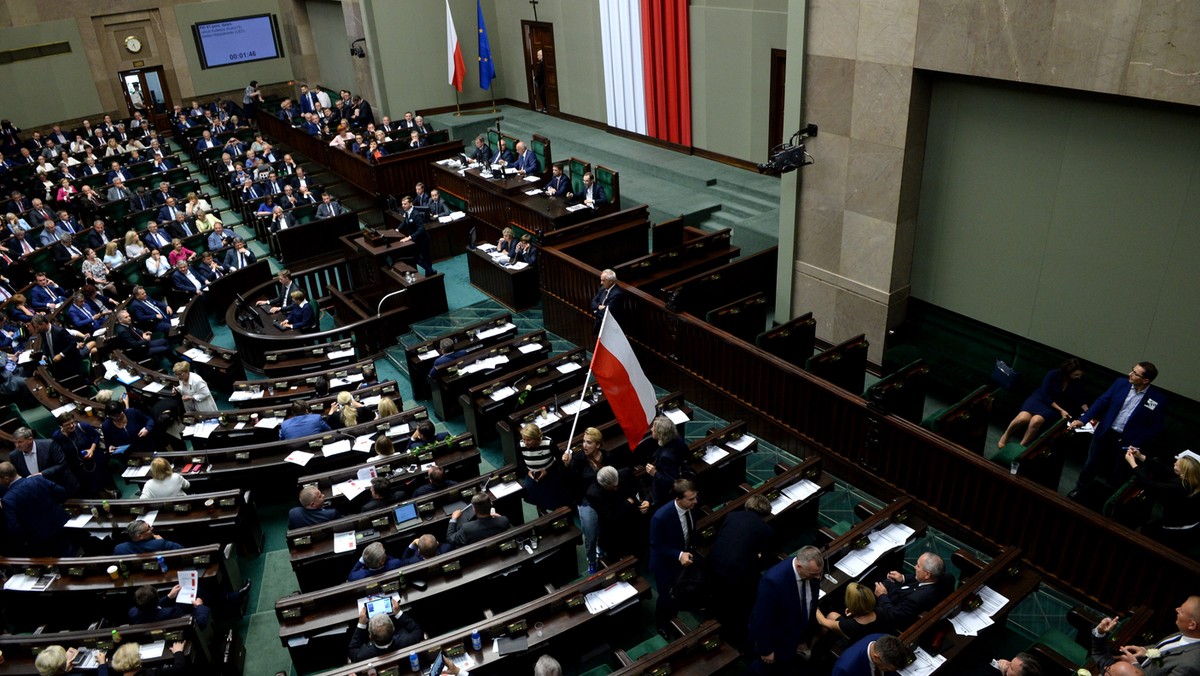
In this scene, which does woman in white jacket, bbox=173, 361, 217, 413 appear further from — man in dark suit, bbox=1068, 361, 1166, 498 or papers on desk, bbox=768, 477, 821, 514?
man in dark suit, bbox=1068, 361, 1166, 498

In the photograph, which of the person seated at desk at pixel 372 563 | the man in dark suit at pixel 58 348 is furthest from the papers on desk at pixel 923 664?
the man in dark suit at pixel 58 348

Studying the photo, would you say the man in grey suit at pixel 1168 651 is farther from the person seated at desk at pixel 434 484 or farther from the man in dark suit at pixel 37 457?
the man in dark suit at pixel 37 457

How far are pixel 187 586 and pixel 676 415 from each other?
4.38 m

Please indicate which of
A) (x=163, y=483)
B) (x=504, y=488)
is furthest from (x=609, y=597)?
(x=163, y=483)

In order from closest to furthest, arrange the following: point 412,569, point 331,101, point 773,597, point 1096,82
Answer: point 773,597
point 412,569
point 1096,82
point 331,101

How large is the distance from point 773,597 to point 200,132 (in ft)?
67.6

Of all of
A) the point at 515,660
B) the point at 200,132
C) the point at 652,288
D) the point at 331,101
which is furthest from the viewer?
the point at 331,101

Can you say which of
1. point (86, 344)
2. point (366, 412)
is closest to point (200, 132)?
point (86, 344)

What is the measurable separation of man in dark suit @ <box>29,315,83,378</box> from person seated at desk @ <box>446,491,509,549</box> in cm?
698

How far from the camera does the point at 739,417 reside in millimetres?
8625

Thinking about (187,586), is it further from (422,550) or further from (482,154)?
(482,154)

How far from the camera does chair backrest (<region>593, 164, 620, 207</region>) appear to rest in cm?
1270

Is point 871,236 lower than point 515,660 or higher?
higher

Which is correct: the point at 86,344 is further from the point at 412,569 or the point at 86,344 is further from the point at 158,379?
the point at 412,569
